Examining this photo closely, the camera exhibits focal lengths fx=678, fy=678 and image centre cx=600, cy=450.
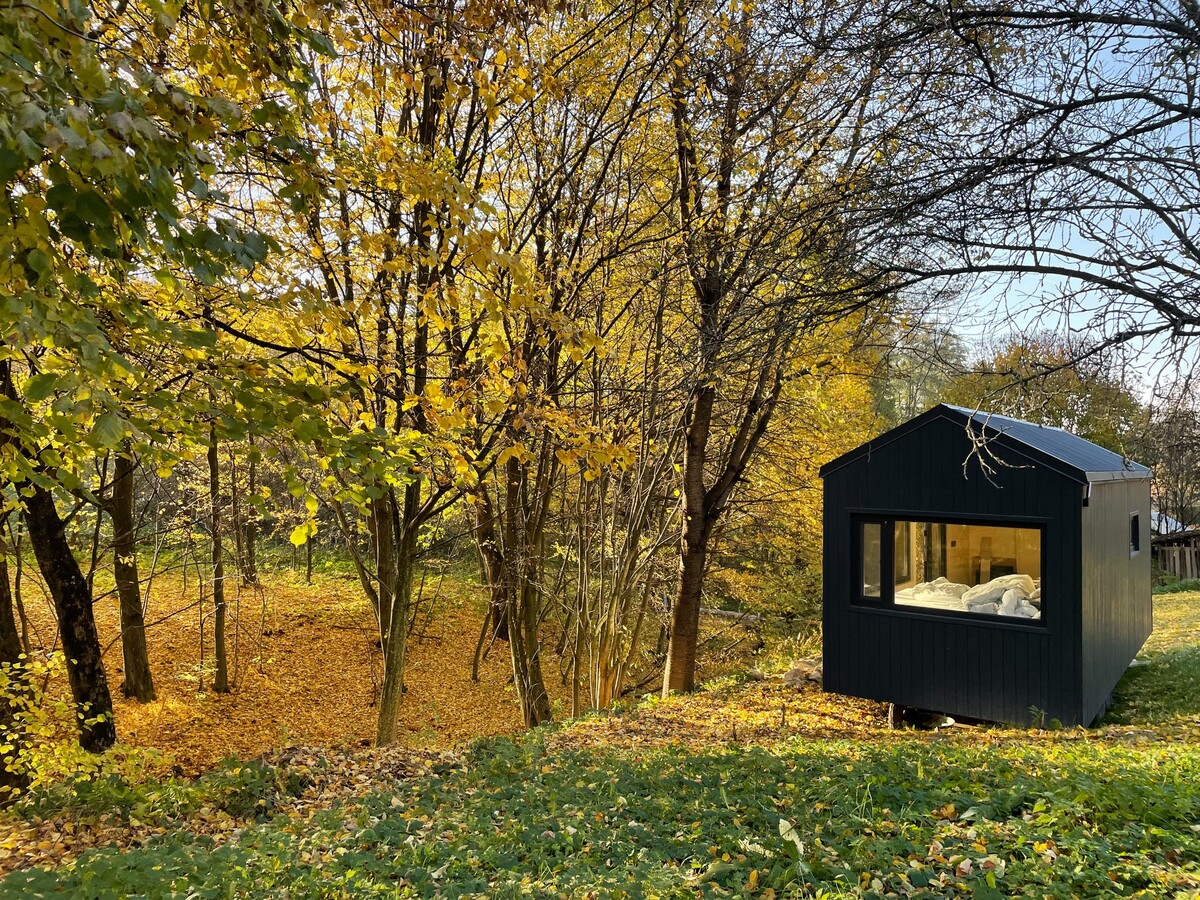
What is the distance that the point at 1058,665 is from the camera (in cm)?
630

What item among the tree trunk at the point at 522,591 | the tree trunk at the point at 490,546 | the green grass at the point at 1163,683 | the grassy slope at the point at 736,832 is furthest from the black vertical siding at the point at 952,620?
the tree trunk at the point at 490,546

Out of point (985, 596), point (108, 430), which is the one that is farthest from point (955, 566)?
point (108, 430)

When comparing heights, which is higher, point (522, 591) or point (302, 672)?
point (522, 591)

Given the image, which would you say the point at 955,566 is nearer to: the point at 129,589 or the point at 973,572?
the point at 973,572

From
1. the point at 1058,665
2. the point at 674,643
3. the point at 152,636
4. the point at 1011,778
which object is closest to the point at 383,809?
the point at 1011,778

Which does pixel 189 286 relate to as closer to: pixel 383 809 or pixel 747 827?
pixel 383 809

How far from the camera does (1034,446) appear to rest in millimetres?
6355

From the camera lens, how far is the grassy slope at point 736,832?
9.31 ft

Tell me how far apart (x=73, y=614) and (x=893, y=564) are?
8008 millimetres

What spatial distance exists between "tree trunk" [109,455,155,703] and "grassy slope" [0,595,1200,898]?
4.35m

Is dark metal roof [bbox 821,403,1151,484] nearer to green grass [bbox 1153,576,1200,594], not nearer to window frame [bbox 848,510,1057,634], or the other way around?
window frame [bbox 848,510,1057,634]

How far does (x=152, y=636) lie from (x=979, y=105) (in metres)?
14.2

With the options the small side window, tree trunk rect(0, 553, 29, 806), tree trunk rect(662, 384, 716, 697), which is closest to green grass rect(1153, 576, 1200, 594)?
the small side window

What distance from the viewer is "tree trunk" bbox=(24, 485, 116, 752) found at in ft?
19.6
